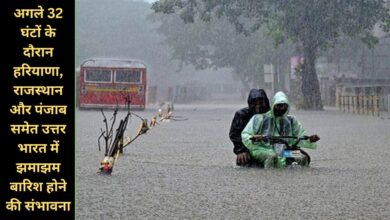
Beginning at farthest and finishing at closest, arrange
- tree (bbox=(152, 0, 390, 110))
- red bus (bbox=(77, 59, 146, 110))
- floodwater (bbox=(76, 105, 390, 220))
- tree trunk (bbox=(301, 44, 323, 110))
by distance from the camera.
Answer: tree trunk (bbox=(301, 44, 323, 110))
red bus (bbox=(77, 59, 146, 110))
tree (bbox=(152, 0, 390, 110))
floodwater (bbox=(76, 105, 390, 220))

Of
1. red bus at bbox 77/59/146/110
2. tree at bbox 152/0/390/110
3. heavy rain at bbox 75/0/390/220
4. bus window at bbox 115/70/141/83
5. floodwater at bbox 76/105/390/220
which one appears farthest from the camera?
bus window at bbox 115/70/141/83

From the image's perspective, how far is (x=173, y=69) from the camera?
3440 inches

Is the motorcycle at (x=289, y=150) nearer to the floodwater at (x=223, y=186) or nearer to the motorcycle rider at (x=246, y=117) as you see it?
the floodwater at (x=223, y=186)

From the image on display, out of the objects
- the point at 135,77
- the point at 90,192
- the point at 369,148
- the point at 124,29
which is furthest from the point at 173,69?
the point at 90,192

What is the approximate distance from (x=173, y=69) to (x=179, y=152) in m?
73.6

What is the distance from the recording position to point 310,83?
3834cm

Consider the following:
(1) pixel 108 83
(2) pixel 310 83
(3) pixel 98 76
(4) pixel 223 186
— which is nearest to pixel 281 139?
(4) pixel 223 186

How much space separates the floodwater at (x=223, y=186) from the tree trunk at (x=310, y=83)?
23.3 meters

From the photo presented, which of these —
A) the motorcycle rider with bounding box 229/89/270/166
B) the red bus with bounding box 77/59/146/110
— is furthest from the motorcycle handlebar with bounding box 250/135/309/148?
the red bus with bounding box 77/59/146/110

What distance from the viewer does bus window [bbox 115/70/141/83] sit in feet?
122

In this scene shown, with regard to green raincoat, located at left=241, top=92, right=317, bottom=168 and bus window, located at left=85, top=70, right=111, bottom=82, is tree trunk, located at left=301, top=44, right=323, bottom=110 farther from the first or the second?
green raincoat, located at left=241, top=92, right=317, bottom=168

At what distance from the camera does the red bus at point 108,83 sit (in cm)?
3691

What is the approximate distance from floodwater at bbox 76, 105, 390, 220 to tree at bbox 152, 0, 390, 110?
21071 mm

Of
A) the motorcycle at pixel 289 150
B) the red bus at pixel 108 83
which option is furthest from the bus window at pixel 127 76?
the motorcycle at pixel 289 150
